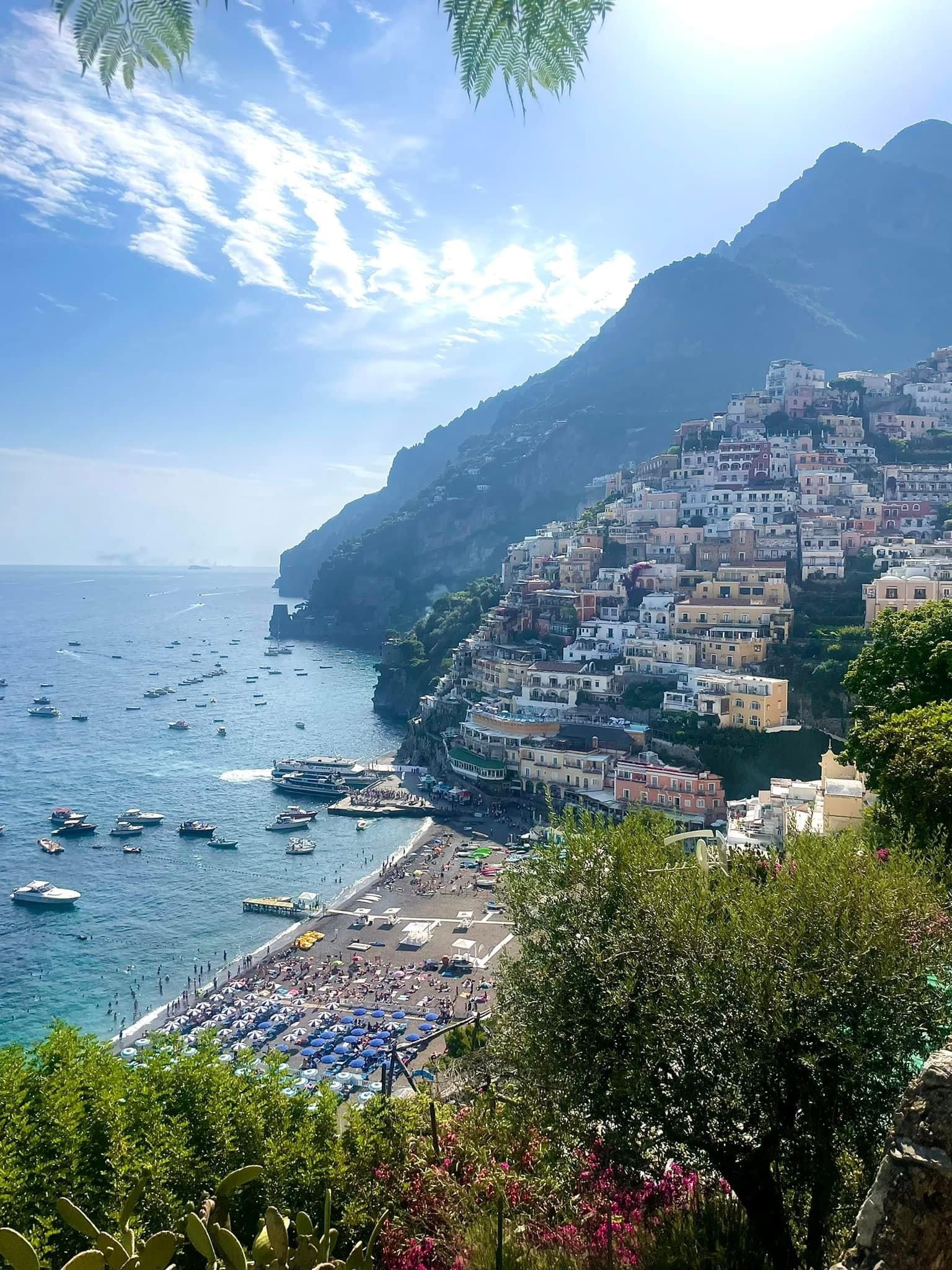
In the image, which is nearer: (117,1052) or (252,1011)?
(117,1052)

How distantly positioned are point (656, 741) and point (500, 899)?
31432 mm

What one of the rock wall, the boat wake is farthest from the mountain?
the rock wall

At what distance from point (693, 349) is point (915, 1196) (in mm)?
130560

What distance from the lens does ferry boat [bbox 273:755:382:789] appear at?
48500 millimetres

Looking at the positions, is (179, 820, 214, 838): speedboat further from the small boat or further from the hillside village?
the hillside village

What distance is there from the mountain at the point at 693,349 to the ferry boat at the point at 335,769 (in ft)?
189

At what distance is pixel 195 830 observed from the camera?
132 feet

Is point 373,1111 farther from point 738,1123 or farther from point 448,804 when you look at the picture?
point 448,804

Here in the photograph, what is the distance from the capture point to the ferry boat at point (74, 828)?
39.8 m

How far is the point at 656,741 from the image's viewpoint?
3834cm

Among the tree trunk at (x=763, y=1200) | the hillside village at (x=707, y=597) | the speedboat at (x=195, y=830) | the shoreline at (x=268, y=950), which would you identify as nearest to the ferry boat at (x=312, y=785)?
the hillside village at (x=707, y=597)

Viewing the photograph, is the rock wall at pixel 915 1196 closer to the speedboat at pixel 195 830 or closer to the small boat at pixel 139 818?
the speedboat at pixel 195 830

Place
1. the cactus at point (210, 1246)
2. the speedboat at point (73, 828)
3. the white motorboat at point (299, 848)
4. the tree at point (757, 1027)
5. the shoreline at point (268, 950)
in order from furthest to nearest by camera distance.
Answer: the speedboat at point (73, 828) < the white motorboat at point (299, 848) < the shoreline at point (268, 950) < the tree at point (757, 1027) < the cactus at point (210, 1246)

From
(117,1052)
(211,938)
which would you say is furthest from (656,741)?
(117,1052)
